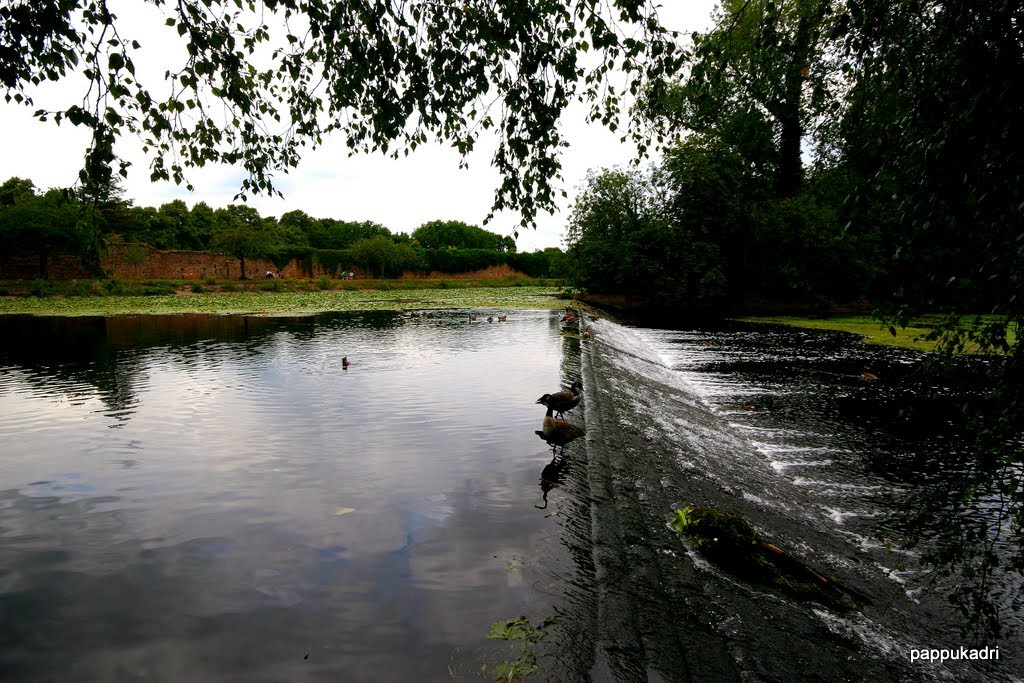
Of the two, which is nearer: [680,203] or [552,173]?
[552,173]

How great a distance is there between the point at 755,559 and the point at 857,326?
92.1 ft

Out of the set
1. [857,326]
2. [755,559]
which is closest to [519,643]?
[755,559]

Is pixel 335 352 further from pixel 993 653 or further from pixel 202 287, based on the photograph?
pixel 202 287

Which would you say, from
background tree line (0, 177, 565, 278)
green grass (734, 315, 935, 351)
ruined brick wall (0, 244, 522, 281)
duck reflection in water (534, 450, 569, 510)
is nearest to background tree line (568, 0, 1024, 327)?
duck reflection in water (534, 450, 569, 510)

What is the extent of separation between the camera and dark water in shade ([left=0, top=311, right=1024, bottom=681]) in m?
3.69

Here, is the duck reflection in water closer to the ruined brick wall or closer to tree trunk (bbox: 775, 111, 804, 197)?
tree trunk (bbox: 775, 111, 804, 197)

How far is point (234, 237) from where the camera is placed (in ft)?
186

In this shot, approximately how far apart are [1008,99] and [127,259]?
59.4 metres

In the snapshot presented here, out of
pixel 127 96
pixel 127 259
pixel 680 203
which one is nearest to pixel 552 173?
pixel 127 96

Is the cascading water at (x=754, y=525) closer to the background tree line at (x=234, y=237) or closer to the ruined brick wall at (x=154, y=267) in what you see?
the background tree line at (x=234, y=237)

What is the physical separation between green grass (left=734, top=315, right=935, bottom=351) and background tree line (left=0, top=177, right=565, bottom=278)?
51.4 ft

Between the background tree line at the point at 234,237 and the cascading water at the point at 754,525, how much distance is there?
23.4 meters

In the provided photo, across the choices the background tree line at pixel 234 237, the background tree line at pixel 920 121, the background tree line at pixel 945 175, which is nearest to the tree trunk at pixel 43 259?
the background tree line at pixel 234 237

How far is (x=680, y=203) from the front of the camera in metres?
36.4
